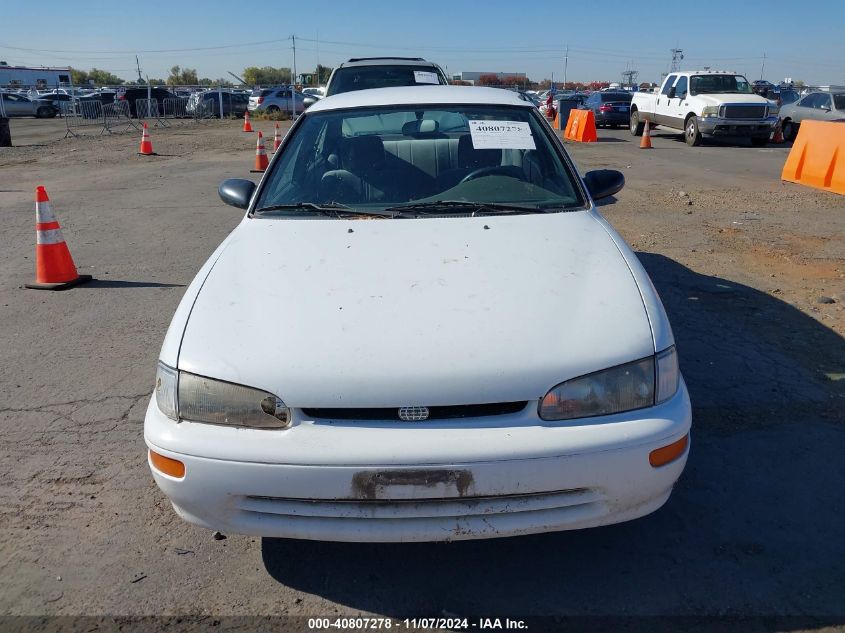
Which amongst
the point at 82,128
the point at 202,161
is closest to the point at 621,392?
the point at 202,161

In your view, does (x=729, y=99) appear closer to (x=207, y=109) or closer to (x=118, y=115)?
(x=118, y=115)

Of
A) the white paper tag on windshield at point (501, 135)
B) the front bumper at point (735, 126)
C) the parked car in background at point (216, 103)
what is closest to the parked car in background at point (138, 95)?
the parked car in background at point (216, 103)

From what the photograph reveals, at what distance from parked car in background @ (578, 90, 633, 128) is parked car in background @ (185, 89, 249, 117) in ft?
61.4

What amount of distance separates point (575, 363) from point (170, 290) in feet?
15.4

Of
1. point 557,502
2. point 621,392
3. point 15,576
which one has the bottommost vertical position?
point 15,576

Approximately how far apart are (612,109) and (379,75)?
17.1m

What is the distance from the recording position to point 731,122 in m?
18.0

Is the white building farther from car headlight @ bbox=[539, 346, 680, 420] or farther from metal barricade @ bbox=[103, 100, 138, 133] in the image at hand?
car headlight @ bbox=[539, 346, 680, 420]

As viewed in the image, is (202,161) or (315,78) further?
(315,78)

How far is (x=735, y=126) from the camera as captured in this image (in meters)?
18.0

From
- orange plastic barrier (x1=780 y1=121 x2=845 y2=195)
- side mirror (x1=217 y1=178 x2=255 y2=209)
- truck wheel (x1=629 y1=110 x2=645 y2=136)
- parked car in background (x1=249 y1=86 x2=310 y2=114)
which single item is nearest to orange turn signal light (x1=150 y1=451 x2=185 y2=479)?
side mirror (x1=217 y1=178 x2=255 y2=209)

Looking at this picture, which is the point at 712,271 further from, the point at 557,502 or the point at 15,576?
the point at 15,576

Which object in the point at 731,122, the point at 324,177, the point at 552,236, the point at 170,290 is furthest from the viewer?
the point at 731,122

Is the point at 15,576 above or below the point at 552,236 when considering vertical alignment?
below
